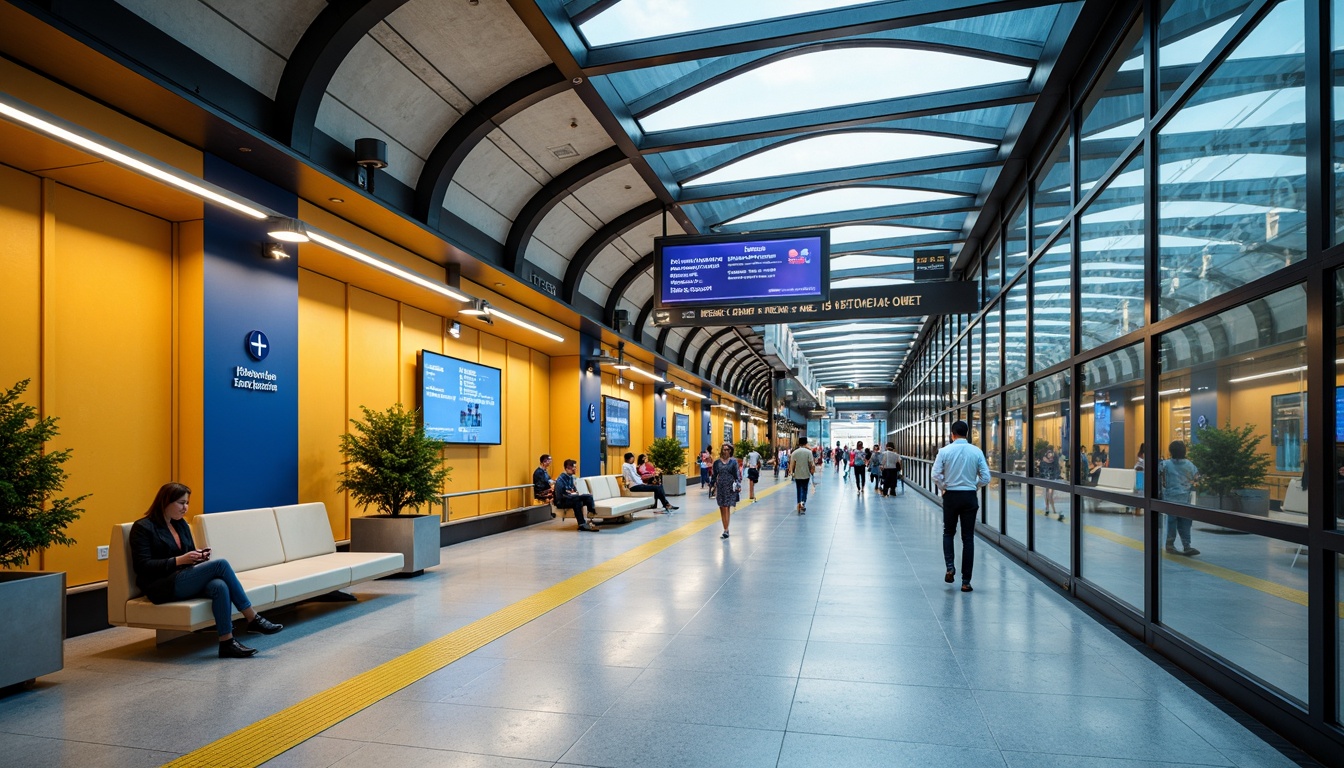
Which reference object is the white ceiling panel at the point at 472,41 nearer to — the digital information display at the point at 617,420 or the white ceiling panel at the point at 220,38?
the white ceiling panel at the point at 220,38

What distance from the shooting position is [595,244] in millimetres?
12594

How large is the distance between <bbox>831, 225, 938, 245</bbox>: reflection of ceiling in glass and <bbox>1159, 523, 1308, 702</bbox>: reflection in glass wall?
8.69 m

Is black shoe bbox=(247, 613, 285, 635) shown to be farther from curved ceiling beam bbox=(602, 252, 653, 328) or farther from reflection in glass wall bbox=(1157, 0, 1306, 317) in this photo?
curved ceiling beam bbox=(602, 252, 653, 328)

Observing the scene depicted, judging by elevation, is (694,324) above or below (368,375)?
above

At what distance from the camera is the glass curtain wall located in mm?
3205

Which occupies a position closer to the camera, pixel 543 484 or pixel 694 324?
pixel 694 324

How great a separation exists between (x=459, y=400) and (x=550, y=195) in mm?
3307

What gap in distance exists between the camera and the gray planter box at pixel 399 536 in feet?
25.2

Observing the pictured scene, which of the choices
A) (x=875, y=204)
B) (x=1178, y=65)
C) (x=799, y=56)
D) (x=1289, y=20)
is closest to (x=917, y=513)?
(x=875, y=204)

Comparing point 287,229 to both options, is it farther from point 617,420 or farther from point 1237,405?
point 617,420

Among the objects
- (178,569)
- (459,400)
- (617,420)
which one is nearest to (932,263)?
(459,400)

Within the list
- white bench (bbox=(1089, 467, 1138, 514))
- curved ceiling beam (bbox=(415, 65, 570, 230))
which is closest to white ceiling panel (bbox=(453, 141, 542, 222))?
curved ceiling beam (bbox=(415, 65, 570, 230))

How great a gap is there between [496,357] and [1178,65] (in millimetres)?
10158

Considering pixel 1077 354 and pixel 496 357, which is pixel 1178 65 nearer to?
pixel 1077 354
